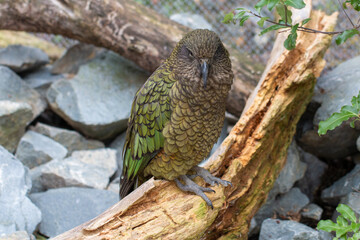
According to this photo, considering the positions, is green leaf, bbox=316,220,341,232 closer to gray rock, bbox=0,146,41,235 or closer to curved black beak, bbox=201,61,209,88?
curved black beak, bbox=201,61,209,88

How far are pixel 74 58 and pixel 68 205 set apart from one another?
9.26ft

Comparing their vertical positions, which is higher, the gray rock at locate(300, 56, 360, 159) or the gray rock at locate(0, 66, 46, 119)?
the gray rock at locate(300, 56, 360, 159)

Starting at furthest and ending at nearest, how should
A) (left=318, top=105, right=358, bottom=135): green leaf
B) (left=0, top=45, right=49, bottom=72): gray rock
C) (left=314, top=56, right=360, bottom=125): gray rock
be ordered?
1. (left=0, top=45, right=49, bottom=72): gray rock
2. (left=314, top=56, right=360, bottom=125): gray rock
3. (left=318, top=105, right=358, bottom=135): green leaf

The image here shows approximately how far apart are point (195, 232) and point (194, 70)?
1243 millimetres

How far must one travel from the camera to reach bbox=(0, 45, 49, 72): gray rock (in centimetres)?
573

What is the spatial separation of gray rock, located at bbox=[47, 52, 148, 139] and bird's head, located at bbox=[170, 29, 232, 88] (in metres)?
2.72

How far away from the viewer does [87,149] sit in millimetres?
5645

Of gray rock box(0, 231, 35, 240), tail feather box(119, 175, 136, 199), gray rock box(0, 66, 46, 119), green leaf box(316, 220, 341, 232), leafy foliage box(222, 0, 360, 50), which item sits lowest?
gray rock box(0, 66, 46, 119)

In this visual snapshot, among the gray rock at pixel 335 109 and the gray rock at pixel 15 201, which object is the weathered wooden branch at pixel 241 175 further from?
the gray rock at pixel 15 201

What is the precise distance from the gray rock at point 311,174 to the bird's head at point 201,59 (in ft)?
8.09

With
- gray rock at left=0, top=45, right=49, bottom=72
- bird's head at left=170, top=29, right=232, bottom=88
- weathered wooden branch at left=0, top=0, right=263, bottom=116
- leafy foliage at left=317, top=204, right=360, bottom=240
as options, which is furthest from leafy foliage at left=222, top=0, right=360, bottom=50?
gray rock at left=0, top=45, right=49, bottom=72

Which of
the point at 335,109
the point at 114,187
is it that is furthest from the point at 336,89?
the point at 114,187

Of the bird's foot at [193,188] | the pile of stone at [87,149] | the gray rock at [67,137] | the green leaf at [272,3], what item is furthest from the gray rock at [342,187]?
the gray rock at [67,137]

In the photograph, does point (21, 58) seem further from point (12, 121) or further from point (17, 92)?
point (12, 121)
